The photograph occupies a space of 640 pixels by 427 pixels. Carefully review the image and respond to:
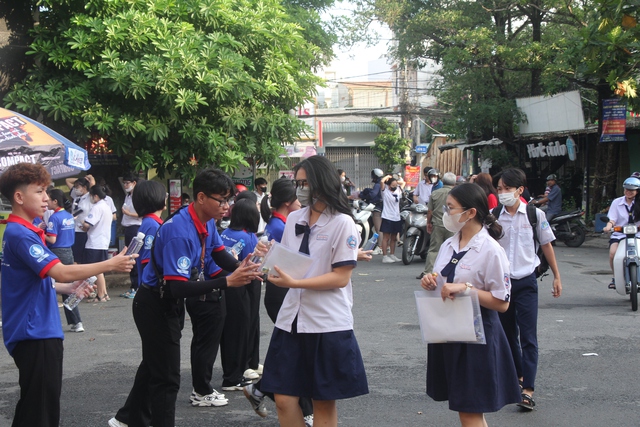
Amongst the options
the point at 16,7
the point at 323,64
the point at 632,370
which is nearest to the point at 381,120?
the point at 323,64

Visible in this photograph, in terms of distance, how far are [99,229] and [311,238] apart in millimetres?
7229

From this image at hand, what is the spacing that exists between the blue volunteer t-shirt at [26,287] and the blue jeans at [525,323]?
3315 millimetres

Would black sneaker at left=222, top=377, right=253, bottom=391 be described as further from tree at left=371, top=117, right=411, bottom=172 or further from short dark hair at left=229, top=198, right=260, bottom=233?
tree at left=371, top=117, right=411, bottom=172

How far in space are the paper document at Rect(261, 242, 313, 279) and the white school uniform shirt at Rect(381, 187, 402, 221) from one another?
1131cm

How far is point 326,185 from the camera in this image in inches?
156

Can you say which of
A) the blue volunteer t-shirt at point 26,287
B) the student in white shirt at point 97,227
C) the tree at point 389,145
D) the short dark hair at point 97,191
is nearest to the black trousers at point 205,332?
the blue volunteer t-shirt at point 26,287

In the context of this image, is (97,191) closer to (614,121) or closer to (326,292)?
(326,292)

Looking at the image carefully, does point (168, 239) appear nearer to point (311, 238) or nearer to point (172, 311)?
point (172, 311)

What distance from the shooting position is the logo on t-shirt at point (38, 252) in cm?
391

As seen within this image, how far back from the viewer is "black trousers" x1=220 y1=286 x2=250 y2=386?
615cm

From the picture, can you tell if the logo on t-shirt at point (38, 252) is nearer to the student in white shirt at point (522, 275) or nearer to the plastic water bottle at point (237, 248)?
the plastic water bottle at point (237, 248)

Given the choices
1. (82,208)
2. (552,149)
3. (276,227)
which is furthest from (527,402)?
(552,149)

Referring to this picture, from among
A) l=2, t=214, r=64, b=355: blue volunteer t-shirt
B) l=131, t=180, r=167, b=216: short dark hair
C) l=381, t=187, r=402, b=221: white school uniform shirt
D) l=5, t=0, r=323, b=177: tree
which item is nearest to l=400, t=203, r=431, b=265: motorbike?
l=381, t=187, r=402, b=221: white school uniform shirt

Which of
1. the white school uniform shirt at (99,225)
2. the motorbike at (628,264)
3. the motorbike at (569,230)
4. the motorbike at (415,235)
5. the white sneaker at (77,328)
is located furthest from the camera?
the motorbike at (569,230)
